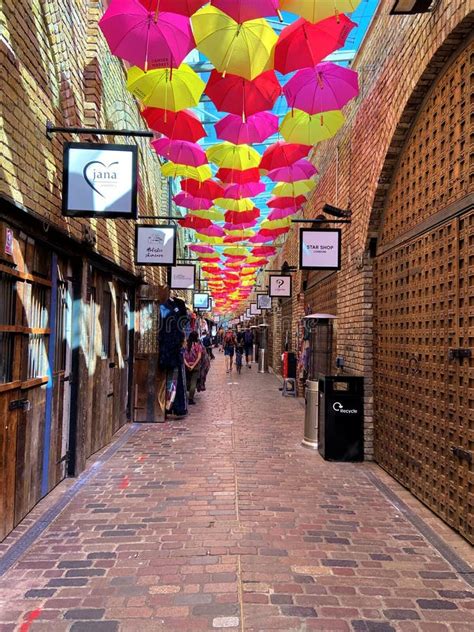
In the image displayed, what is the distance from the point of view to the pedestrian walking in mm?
10938

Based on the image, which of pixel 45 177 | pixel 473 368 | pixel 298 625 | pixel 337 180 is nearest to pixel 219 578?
pixel 298 625

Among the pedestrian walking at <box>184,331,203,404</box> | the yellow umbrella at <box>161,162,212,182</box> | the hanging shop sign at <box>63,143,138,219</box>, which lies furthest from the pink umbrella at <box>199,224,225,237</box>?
the hanging shop sign at <box>63,143,138,219</box>

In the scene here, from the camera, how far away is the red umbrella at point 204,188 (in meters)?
9.94

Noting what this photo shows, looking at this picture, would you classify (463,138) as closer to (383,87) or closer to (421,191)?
(421,191)

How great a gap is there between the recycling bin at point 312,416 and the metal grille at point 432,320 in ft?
3.66

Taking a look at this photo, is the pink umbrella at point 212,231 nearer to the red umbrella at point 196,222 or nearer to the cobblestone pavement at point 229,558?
the red umbrella at point 196,222

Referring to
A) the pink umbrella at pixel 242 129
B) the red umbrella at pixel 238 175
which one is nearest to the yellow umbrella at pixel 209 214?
the red umbrella at pixel 238 175

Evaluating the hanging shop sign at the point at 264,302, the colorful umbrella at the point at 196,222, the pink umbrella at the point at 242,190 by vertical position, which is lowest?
the hanging shop sign at the point at 264,302

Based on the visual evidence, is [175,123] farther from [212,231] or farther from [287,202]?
[212,231]

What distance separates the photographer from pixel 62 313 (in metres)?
5.49

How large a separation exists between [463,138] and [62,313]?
177 inches

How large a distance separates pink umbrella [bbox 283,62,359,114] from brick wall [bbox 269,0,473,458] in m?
0.45

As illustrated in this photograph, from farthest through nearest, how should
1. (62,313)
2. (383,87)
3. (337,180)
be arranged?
(337,180) < (383,87) < (62,313)

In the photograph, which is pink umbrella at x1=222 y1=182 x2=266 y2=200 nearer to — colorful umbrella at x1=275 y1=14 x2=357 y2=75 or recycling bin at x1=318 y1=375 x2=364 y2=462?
colorful umbrella at x1=275 y1=14 x2=357 y2=75
